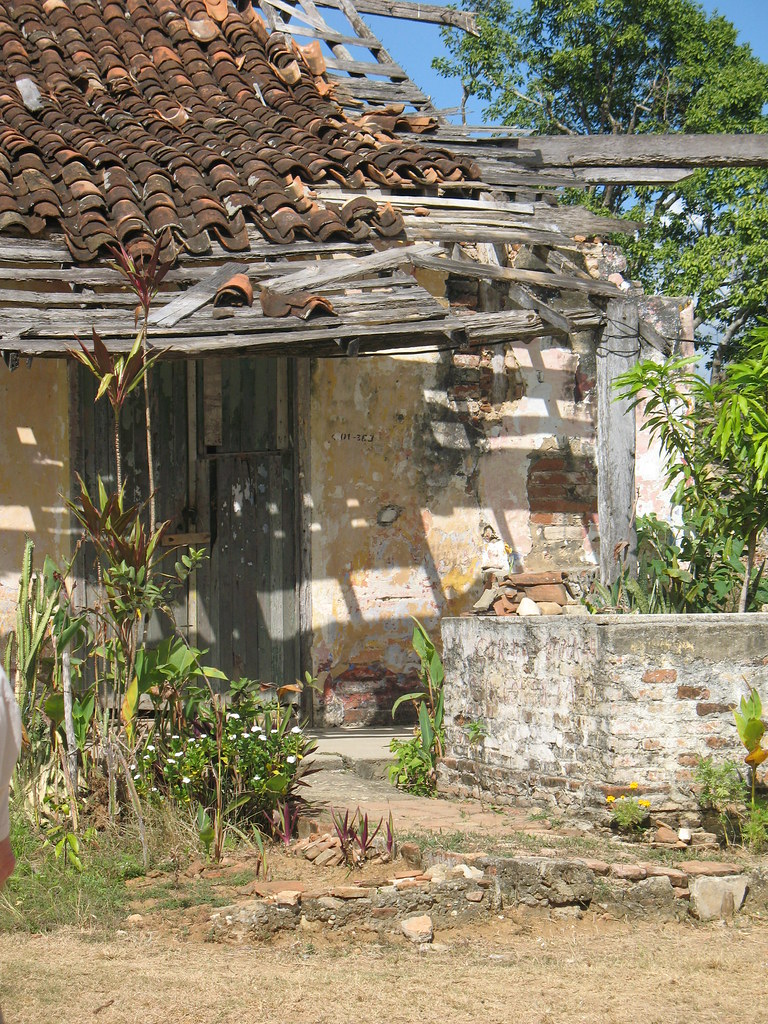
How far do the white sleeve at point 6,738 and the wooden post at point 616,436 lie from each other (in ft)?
19.5

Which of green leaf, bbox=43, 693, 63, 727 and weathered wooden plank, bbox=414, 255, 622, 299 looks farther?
weathered wooden plank, bbox=414, 255, 622, 299

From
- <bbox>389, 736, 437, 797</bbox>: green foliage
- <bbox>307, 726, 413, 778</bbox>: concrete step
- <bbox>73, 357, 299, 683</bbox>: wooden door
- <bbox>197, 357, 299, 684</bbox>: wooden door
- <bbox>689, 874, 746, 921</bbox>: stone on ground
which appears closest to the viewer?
<bbox>689, 874, 746, 921</bbox>: stone on ground

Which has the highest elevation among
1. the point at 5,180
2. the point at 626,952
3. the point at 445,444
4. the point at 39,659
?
the point at 5,180

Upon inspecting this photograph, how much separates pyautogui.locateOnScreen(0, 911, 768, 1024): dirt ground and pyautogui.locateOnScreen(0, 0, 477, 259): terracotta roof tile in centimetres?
421

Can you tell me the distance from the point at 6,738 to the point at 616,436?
6254 millimetres

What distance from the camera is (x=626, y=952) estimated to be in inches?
170

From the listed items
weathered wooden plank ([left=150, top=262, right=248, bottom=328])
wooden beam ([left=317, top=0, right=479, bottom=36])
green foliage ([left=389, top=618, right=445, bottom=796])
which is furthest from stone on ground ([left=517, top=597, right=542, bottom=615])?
wooden beam ([left=317, top=0, right=479, bottom=36])

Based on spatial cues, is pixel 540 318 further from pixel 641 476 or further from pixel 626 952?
pixel 626 952

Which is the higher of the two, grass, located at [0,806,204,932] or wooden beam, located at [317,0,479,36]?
wooden beam, located at [317,0,479,36]

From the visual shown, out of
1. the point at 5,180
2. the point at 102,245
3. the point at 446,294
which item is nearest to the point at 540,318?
the point at 446,294

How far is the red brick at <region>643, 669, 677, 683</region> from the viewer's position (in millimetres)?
5477

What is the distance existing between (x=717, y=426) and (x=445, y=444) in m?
3.19

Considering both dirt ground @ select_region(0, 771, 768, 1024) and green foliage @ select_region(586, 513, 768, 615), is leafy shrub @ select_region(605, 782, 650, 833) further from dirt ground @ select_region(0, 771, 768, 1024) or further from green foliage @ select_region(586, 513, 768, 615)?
green foliage @ select_region(586, 513, 768, 615)

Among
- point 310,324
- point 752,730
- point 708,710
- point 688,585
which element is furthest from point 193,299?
point 752,730
